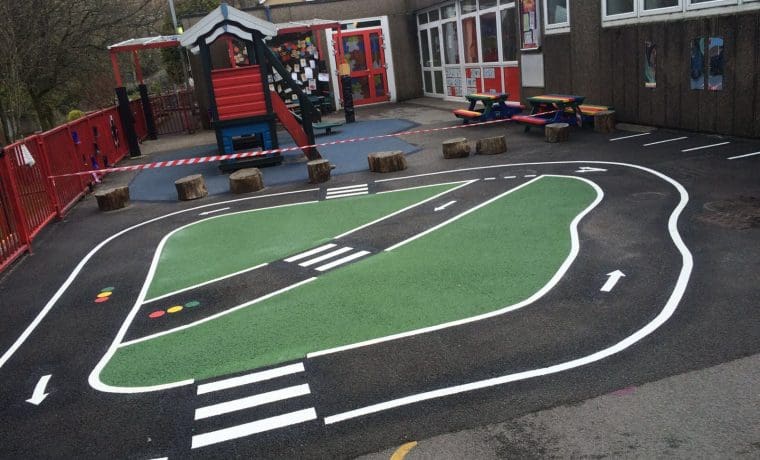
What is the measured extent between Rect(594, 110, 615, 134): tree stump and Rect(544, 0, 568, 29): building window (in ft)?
10.8

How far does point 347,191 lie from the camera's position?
41.1 feet

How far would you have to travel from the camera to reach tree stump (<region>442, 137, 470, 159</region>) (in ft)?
46.8

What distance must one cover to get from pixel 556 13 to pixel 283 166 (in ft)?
28.1

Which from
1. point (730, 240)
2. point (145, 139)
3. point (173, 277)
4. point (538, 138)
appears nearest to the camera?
point (730, 240)

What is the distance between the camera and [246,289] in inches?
305

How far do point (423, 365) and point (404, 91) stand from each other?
24.1m

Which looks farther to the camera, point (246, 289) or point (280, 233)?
point (280, 233)

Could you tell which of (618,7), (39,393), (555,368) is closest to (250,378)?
(39,393)

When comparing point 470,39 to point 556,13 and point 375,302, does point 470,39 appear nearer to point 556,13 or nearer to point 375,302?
point 556,13

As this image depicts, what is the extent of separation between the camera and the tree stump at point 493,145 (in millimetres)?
14117

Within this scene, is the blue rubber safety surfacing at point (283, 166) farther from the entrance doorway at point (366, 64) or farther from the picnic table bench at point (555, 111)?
the entrance doorway at point (366, 64)

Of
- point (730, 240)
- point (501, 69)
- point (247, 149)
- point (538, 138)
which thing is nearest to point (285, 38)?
point (501, 69)

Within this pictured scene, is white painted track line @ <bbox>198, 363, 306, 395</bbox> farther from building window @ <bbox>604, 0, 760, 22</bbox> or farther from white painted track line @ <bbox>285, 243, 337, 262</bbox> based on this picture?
building window @ <bbox>604, 0, 760, 22</bbox>

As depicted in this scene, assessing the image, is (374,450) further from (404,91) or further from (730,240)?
(404,91)
